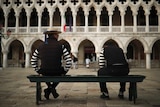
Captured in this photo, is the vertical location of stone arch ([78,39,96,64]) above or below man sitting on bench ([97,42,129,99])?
above

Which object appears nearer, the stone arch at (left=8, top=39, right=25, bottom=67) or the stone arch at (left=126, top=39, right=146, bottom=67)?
the stone arch at (left=126, top=39, right=146, bottom=67)

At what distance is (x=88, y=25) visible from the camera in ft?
107

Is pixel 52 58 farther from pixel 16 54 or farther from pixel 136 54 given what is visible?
pixel 16 54

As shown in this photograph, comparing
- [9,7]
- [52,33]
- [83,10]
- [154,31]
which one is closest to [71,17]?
[83,10]

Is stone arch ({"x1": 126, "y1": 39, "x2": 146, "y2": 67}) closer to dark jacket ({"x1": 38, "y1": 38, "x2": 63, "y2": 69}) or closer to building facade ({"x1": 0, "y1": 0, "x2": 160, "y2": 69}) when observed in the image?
building facade ({"x1": 0, "y1": 0, "x2": 160, "y2": 69})

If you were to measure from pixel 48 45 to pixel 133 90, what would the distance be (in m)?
2.59

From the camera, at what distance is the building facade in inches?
1166

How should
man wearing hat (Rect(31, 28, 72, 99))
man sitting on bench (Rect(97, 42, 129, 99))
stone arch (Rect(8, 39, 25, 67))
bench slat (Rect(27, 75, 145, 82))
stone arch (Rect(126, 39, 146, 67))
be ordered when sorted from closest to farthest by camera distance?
bench slat (Rect(27, 75, 145, 82)) → man sitting on bench (Rect(97, 42, 129, 99)) → man wearing hat (Rect(31, 28, 72, 99)) → stone arch (Rect(126, 39, 146, 67)) → stone arch (Rect(8, 39, 25, 67))

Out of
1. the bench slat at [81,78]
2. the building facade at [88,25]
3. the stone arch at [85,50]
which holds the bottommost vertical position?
the bench slat at [81,78]

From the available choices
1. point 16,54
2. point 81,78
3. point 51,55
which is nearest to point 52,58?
point 51,55

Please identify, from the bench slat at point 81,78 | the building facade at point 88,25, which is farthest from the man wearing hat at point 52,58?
the building facade at point 88,25

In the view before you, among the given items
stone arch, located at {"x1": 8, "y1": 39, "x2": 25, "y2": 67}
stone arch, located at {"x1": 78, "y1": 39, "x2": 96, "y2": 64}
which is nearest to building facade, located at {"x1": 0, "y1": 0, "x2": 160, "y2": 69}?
stone arch, located at {"x1": 78, "y1": 39, "x2": 96, "y2": 64}

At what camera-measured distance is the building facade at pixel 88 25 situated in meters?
29.6

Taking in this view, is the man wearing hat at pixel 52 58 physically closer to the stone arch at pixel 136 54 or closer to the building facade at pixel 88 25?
the building facade at pixel 88 25
